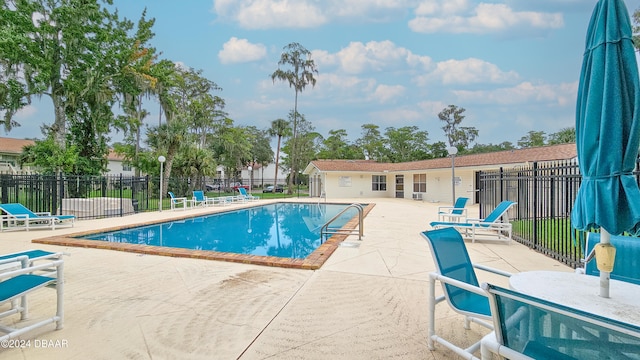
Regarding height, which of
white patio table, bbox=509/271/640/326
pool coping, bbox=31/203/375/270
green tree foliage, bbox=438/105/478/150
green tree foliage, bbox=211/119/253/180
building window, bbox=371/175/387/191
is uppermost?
green tree foliage, bbox=438/105/478/150

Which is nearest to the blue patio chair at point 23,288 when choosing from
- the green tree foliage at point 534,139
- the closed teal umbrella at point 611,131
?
the closed teal umbrella at point 611,131

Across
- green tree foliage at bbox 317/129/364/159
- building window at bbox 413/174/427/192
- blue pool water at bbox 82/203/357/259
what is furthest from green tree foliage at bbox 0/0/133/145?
green tree foliage at bbox 317/129/364/159

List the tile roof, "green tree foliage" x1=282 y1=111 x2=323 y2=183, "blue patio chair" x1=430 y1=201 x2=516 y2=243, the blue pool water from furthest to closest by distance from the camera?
1. "green tree foliage" x1=282 y1=111 x2=323 y2=183
2. the tile roof
3. the blue pool water
4. "blue patio chair" x1=430 y1=201 x2=516 y2=243

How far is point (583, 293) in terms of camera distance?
204 centimetres

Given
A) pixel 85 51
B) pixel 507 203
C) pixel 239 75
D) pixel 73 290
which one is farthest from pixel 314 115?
pixel 73 290

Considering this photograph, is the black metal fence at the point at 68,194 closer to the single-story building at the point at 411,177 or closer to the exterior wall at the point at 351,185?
the single-story building at the point at 411,177

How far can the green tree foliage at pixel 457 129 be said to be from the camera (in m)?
48.5

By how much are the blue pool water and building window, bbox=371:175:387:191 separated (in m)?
12.6

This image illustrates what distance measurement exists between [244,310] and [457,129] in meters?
51.7

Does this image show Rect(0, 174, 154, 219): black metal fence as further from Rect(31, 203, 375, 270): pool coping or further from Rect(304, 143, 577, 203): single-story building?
Rect(304, 143, 577, 203): single-story building

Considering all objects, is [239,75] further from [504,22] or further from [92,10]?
[504,22]

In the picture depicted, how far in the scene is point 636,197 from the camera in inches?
76.2

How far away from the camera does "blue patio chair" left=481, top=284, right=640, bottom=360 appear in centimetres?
119

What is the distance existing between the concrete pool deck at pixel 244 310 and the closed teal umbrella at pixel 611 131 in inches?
59.7
